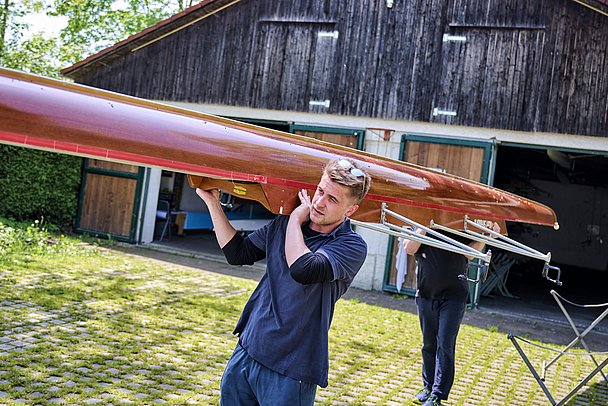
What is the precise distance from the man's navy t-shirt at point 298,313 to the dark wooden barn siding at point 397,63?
30.7ft

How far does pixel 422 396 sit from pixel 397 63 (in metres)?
7.84

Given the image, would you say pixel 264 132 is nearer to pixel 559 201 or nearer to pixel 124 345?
pixel 124 345

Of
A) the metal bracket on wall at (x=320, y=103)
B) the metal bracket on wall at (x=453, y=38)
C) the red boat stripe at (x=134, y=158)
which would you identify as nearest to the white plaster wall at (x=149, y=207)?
the metal bracket on wall at (x=320, y=103)

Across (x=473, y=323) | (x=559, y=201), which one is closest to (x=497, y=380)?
(x=473, y=323)

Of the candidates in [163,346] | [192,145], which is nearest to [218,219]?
[192,145]

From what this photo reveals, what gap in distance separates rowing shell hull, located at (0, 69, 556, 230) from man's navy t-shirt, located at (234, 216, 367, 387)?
506 millimetres

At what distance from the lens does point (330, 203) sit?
10.5 feet

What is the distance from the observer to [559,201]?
74.0 feet

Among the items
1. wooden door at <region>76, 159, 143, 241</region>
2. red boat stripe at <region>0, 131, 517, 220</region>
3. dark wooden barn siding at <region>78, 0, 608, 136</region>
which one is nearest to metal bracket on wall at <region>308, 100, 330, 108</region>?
dark wooden barn siding at <region>78, 0, 608, 136</region>

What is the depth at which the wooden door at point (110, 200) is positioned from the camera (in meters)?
14.6

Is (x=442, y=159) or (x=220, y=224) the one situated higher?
(x=442, y=159)

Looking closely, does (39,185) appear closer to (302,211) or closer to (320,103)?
(320,103)

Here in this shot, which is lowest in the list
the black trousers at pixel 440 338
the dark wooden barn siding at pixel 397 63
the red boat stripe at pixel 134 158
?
the black trousers at pixel 440 338

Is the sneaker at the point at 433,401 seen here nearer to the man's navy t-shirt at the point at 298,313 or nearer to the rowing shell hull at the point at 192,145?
the rowing shell hull at the point at 192,145
